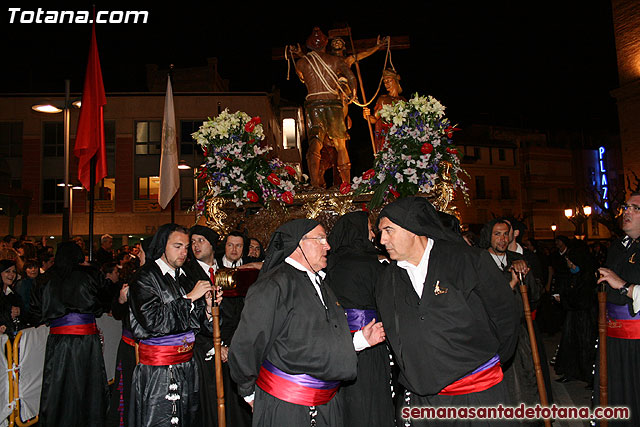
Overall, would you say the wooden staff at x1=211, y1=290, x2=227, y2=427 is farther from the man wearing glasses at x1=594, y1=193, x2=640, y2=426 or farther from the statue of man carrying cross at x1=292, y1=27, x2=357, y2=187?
the statue of man carrying cross at x1=292, y1=27, x2=357, y2=187

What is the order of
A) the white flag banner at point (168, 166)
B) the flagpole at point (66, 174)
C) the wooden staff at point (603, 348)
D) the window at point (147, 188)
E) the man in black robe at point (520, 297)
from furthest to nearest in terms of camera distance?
1. the window at point (147, 188)
2. the flagpole at point (66, 174)
3. the white flag banner at point (168, 166)
4. the man in black robe at point (520, 297)
5. the wooden staff at point (603, 348)

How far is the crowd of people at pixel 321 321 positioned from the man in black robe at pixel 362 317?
0.04 ft

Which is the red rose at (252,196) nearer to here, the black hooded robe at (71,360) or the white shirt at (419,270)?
the black hooded robe at (71,360)

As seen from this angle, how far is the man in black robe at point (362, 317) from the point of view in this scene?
479 cm

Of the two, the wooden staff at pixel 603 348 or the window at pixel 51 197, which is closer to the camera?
the wooden staff at pixel 603 348

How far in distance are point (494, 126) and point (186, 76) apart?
2655 cm

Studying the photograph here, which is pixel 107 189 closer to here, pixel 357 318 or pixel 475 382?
pixel 357 318

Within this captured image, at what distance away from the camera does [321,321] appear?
344 centimetres

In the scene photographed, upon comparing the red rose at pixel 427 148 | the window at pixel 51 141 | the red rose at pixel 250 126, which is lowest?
the red rose at pixel 427 148

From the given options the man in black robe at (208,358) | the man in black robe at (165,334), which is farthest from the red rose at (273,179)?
the man in black robe at (165,334)

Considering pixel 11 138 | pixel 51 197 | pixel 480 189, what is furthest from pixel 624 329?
pixel 480 189

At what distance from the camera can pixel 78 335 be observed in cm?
608

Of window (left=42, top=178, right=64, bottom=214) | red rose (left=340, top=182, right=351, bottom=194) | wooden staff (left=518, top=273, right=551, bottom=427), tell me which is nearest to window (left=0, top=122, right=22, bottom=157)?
window (left=42, top=178, right=64, bottom=214)

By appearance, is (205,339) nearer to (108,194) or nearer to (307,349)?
(307,349)
